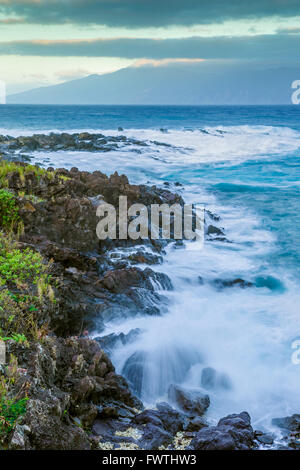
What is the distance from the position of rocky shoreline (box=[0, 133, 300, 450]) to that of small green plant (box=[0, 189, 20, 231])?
28 mm

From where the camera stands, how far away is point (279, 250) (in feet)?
45.5

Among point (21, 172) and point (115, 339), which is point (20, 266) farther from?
point (21, 172)

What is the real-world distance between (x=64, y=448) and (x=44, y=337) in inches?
71.7

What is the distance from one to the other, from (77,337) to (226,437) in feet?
9.26

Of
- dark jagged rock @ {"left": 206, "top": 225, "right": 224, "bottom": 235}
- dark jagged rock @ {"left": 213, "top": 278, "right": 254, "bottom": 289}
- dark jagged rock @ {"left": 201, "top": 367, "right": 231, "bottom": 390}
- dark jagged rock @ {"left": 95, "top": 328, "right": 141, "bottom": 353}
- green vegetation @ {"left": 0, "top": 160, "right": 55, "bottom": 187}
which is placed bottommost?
dark jagged rock @ {"left": 201, "top": 367, "right": 231, "bottom": 390}

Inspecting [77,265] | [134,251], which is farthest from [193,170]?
[77,265]

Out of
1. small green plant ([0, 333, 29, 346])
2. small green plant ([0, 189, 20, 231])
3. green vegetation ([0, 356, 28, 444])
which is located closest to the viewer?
green vegetation ([0, 356, 28, 444])

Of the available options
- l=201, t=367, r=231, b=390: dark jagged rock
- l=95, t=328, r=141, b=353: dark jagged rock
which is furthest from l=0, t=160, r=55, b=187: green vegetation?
l=201, t=367, r=231, b=390: dark jagged rock

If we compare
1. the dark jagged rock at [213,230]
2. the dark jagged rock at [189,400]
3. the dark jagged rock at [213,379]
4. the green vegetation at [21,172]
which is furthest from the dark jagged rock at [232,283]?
the green vegetation at [21,172]

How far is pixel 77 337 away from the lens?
6.61m

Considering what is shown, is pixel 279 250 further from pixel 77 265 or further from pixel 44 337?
pixel 44 337

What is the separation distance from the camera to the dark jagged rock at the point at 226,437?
196 inches

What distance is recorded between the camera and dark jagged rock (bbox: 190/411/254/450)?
16.3 ft

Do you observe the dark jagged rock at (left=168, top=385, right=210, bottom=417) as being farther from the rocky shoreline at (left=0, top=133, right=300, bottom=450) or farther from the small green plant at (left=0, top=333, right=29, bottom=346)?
the small green plant at (left=0, top=333, right=29, bottom=346)
